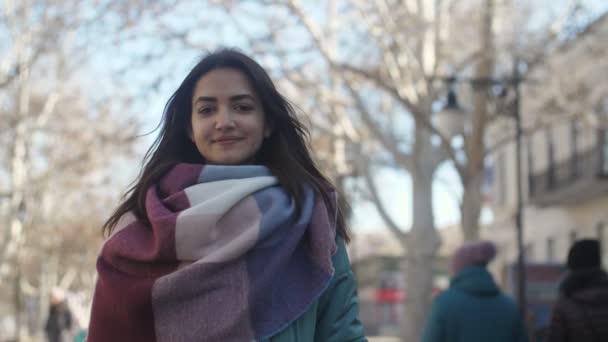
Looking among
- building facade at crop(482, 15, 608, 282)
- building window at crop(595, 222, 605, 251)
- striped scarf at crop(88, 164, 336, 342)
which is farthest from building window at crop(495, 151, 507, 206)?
striped scarf at crop(88, 164, 336, 342)

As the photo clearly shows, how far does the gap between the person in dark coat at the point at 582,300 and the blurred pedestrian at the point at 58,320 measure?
9.59 metres

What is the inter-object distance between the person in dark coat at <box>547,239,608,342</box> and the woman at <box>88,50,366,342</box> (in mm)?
3733

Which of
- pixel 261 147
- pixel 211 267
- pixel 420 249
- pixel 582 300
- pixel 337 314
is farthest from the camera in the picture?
pixel 420 249

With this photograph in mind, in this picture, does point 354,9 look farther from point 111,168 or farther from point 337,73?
point 111,168

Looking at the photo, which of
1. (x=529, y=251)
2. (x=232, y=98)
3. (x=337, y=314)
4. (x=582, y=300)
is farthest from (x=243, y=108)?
(x=529, y=251)

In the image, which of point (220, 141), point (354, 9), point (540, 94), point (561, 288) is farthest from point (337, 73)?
point (220, 141)

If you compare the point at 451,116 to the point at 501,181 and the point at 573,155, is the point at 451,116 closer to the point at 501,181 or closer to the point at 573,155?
the point at 573,155

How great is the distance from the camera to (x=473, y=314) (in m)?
7.37

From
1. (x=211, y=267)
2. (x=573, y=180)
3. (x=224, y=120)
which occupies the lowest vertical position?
(x=211, y=267)

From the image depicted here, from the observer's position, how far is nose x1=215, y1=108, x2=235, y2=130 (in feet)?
9.57

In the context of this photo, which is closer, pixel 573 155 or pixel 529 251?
pixel 573 155

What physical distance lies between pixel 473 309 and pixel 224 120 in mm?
4722

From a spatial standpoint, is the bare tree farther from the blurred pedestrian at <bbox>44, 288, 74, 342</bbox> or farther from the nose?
the nose

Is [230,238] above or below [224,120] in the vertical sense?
below
